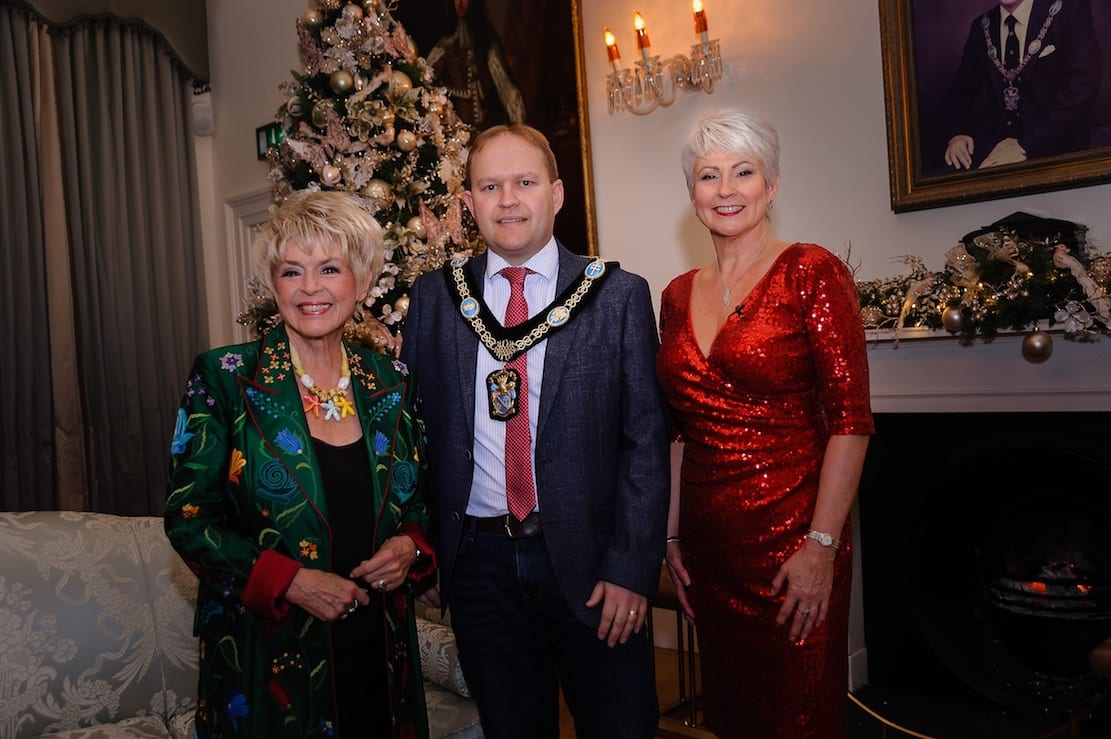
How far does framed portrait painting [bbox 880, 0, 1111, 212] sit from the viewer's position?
3.09 meters

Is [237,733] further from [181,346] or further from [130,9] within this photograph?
[130,9]

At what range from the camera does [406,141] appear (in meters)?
3.98

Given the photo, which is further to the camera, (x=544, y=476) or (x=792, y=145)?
(x=792, y=145)

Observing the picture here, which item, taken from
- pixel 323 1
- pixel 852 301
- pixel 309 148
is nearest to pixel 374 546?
pixel 852 301

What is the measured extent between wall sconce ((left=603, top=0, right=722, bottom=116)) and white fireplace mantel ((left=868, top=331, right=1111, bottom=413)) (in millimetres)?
1435

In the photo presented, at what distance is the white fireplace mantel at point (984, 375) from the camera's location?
2984 mm

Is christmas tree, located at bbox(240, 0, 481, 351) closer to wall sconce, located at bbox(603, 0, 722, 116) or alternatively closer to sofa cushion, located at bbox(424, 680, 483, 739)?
wall sconce, located at bbox(603, 0, 722, 116)

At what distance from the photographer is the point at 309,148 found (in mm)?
4016

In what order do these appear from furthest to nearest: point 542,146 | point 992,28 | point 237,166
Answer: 1. point 237,166
2. point 992,28
3. point 542,146

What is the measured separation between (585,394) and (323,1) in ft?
9.71

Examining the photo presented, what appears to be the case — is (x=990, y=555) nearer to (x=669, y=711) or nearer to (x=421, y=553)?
(x=669, y=711)

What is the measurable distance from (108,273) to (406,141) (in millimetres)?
2485

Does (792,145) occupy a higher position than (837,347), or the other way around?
(792,145)

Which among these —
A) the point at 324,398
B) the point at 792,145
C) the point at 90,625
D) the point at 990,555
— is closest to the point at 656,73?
the point at 792,145
